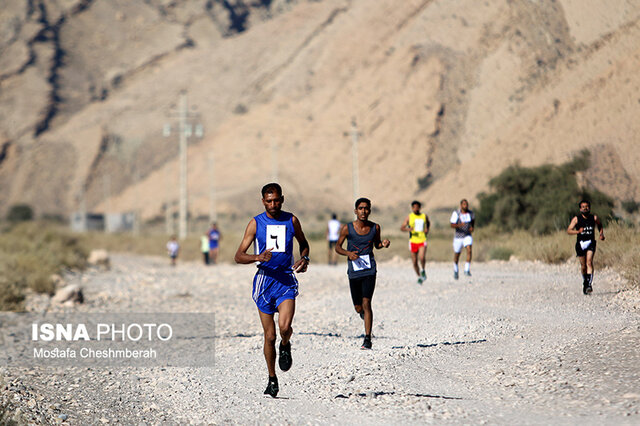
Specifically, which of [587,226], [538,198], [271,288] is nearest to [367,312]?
[271,288]

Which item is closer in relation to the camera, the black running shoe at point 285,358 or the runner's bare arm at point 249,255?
the runner's bare arm at point 249,255

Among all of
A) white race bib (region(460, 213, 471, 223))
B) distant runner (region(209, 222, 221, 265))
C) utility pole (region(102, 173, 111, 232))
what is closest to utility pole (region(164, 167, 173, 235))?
utility pole (region(102, 173, 111, 232))

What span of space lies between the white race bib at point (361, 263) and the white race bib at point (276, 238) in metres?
2.45

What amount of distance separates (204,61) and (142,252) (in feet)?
174

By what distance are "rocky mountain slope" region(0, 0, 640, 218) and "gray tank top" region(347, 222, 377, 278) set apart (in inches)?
541

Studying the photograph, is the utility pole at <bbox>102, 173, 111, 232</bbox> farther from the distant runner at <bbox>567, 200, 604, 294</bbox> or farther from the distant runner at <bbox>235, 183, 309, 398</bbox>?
the distant runner at <bbox>235, 183, 309, 398</bbox>

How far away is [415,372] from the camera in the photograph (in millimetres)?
8422

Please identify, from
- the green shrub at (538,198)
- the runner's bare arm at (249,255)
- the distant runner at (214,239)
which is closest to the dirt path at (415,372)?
the runner's bare arm at (249,255)

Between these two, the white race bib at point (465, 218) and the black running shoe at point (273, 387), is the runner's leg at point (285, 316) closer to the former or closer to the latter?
the black running shoe at point (273, 387)

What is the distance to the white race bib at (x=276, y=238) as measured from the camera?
275 inches

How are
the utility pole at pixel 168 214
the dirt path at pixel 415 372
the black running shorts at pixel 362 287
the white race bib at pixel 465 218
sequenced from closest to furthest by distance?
the dirt path at pixel 415 372 < the black running shorts at pixel 362 287 < the white race bib at pixel 465 218 < the utility pole at pixel 168 214

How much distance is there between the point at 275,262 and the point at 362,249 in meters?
2.47

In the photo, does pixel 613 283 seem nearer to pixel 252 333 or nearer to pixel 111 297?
pixel 252 333

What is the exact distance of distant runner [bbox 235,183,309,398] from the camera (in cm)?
700
